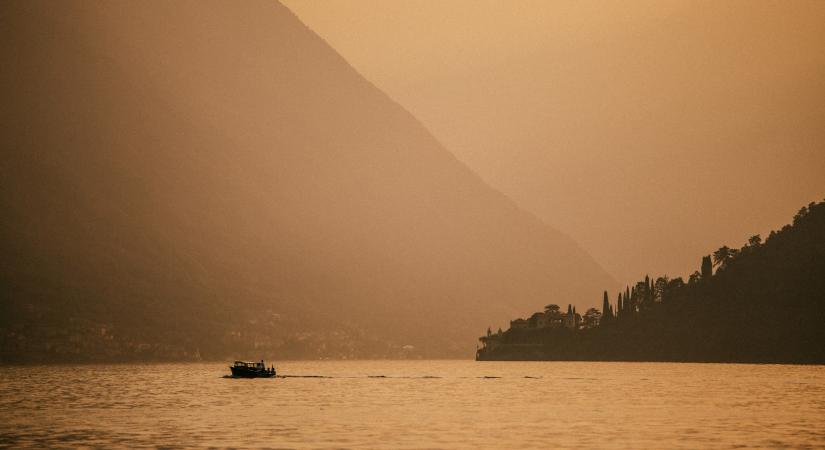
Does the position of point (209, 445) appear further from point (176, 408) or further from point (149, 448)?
point (176, 408)

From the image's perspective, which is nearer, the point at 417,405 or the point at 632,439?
the point at 632,439

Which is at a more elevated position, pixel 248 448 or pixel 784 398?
pixel 784 398

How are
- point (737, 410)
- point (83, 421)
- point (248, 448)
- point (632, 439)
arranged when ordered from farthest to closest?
point (737, 410) < point (83, 421) < point (632, 439) < point (248, 448)

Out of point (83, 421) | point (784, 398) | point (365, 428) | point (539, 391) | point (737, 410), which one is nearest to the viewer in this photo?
point (365, 428)

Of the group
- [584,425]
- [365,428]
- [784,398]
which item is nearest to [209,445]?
[365,428]

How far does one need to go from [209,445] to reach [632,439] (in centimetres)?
3599

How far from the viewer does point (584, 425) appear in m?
101

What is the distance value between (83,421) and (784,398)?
326 feet


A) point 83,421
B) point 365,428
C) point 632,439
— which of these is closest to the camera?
point 632,439

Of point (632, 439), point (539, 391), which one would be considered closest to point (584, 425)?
point (632, 439)

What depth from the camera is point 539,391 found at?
583ft

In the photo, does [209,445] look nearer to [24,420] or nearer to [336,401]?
[24,420]

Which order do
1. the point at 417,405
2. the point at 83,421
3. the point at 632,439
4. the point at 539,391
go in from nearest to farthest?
the point at 632,439, the point at 83,421, the point at 417,405, the point at 539,391

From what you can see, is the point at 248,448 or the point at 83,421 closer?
the point at 248,448
